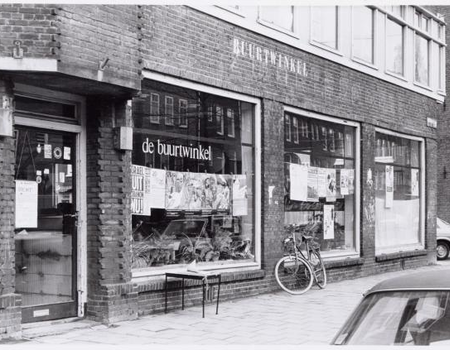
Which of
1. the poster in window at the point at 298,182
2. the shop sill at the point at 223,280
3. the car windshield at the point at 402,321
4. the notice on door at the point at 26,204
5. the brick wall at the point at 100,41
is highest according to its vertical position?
the brick wall at the point at 100,41

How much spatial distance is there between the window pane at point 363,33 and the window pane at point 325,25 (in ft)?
3.10

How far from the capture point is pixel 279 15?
13.0 metres

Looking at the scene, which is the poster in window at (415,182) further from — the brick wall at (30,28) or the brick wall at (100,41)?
the brick wall at (30,28)

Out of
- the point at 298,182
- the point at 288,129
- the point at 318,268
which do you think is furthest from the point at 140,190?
the point at 318,268

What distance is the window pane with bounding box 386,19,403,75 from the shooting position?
1719 centimetres

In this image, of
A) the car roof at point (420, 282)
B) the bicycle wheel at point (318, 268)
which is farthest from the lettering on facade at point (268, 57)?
the car roof at point (420, 282)

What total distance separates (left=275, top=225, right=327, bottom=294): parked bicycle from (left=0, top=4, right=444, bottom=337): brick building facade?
0.22m

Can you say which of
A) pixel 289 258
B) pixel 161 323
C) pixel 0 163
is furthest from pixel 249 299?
pixel 0 163

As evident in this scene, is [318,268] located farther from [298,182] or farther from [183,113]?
[183,113]

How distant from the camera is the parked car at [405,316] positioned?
4.13 m

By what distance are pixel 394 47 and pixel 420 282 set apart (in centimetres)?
1412

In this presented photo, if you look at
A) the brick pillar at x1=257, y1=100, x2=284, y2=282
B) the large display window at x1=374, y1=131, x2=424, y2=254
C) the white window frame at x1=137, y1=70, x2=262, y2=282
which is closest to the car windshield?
the white window frame at x1=137, y1=70, x2=262, y2=282

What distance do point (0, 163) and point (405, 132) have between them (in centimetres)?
1244

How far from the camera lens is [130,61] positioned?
897 cm
